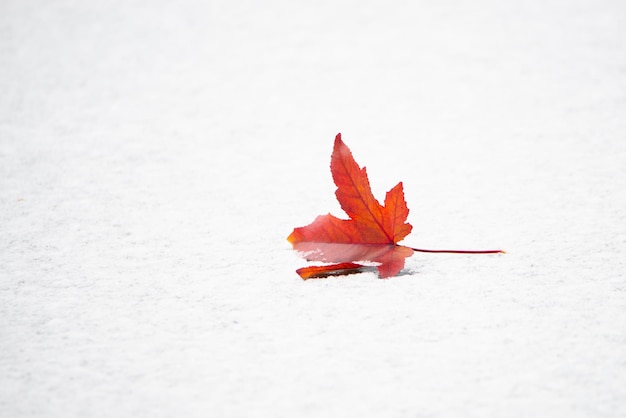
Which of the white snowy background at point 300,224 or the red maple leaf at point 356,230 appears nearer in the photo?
the white snowy background at point 300,224

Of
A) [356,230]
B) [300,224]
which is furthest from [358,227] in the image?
[300,224]

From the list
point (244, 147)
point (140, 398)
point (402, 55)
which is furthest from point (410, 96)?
point (140, 398)

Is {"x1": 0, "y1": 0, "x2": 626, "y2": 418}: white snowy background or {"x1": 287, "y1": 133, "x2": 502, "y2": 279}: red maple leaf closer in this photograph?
{"x1": 0, "y1": 0, "x2": 626, "y2": 418}: white snowy background

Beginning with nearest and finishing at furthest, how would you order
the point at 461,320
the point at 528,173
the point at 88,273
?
the point at 461,320 < the point at 88,273 < the point at 528,173

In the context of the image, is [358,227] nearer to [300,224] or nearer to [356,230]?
[356,230]

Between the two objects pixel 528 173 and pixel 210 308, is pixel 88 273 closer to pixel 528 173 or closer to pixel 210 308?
Answer: pixel 210 308

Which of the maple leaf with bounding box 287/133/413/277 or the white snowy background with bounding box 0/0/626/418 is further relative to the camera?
the maple leaf with bounding box 287/133/413/277
